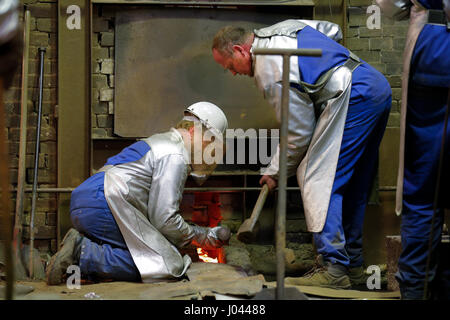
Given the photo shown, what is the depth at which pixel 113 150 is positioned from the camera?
5895mm

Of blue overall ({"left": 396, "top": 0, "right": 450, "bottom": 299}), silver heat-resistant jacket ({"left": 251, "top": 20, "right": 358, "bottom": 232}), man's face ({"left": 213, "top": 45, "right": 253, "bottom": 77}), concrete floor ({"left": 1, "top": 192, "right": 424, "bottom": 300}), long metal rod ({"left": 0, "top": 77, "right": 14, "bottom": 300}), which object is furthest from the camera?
man's face ({"left": 213, "top": 45, "right": 253, "bottom": 77})

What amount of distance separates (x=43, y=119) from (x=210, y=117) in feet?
7.13

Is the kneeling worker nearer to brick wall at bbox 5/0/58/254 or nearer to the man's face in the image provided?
the man's face

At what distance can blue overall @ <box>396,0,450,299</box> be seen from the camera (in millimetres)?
3168

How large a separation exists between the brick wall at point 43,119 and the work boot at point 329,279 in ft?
10.1

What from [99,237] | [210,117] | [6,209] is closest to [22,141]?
[99,237]

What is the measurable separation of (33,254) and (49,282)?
1283mm

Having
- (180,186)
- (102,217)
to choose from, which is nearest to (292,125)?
(180,186)

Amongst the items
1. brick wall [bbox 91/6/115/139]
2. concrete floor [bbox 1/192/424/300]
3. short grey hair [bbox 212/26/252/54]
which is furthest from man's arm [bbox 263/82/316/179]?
brick wall [bbox 91/6/115/139]

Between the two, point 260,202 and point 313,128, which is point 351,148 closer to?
point 313,128

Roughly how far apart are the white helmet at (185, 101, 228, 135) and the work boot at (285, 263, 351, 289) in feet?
4.70

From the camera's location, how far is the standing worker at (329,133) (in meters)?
3.75
